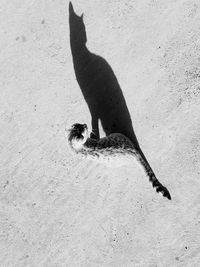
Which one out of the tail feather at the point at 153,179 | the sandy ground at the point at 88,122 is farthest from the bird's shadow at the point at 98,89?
the tail feather at the point at 153,179

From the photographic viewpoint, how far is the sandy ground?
690 cm

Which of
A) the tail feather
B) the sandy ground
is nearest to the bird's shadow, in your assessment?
the sandy ground

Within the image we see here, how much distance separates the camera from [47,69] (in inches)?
284

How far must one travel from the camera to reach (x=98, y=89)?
713 centimetres

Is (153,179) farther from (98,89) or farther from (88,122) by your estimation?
(98,89)

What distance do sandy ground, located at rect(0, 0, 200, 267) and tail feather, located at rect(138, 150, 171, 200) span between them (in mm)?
117

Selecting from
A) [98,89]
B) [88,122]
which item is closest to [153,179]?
[88,122]

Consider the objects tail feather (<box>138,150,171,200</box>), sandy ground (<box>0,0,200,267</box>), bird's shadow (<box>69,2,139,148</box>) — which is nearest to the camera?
tail feather (<box>138,150,171,200</box>)

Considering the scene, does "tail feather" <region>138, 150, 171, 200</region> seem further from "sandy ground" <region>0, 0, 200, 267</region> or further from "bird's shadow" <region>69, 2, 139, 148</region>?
"bird's shadow" <region>69, 2, 139, 148</region>

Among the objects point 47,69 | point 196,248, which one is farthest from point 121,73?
point 196,248

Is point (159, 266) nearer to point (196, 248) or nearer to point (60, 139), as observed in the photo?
point (196, 248)

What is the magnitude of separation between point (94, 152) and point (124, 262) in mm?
1826

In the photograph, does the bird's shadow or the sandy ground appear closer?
the sandy ground

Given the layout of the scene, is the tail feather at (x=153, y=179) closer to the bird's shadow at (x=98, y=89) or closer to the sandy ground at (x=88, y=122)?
the sandy ground at (x=88, y=122)
